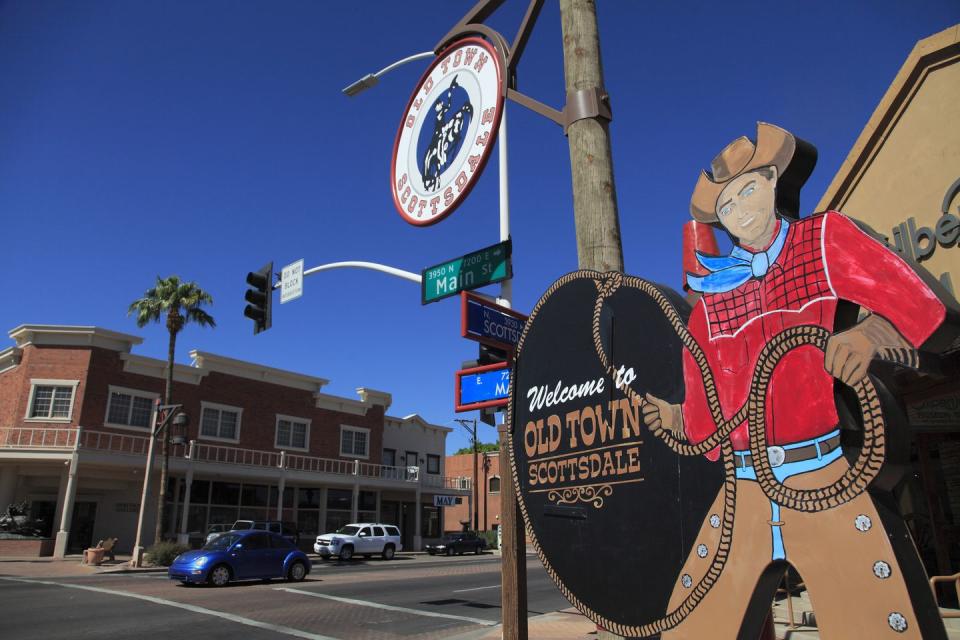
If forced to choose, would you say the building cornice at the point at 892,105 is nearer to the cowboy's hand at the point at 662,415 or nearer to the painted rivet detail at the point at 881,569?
the cowboy's hand at the point at 662,415

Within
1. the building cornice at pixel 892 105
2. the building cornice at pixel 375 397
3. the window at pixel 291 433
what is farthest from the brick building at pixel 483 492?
the building cornice at pixel 892 105

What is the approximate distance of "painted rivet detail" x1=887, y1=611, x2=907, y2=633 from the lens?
2986 millimetres

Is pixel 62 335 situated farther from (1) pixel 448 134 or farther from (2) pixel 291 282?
(1) pixel 448 134

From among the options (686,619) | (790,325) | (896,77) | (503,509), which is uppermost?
(896,77)

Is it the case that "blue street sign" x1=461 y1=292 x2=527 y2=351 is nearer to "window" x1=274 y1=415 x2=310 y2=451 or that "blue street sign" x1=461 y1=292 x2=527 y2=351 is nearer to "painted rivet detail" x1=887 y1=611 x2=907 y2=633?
"painted rivet detail" x1=887 y1=611 x2=907 y2=633

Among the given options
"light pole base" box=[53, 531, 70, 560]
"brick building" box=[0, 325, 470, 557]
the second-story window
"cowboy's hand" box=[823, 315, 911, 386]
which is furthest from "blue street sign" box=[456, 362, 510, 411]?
the second-story window

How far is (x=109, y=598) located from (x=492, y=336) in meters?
12.9

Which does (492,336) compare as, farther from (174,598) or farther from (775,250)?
(174,598)

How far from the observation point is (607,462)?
4809 mm

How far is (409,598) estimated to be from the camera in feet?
52.1

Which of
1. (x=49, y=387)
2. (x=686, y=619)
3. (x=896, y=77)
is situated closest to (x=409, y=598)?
(x=686, y=619)

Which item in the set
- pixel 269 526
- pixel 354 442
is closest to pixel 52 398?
pixel 269 526

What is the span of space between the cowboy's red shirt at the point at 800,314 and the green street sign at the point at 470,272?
2.95 meters

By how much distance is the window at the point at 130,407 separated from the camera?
3042 cm
